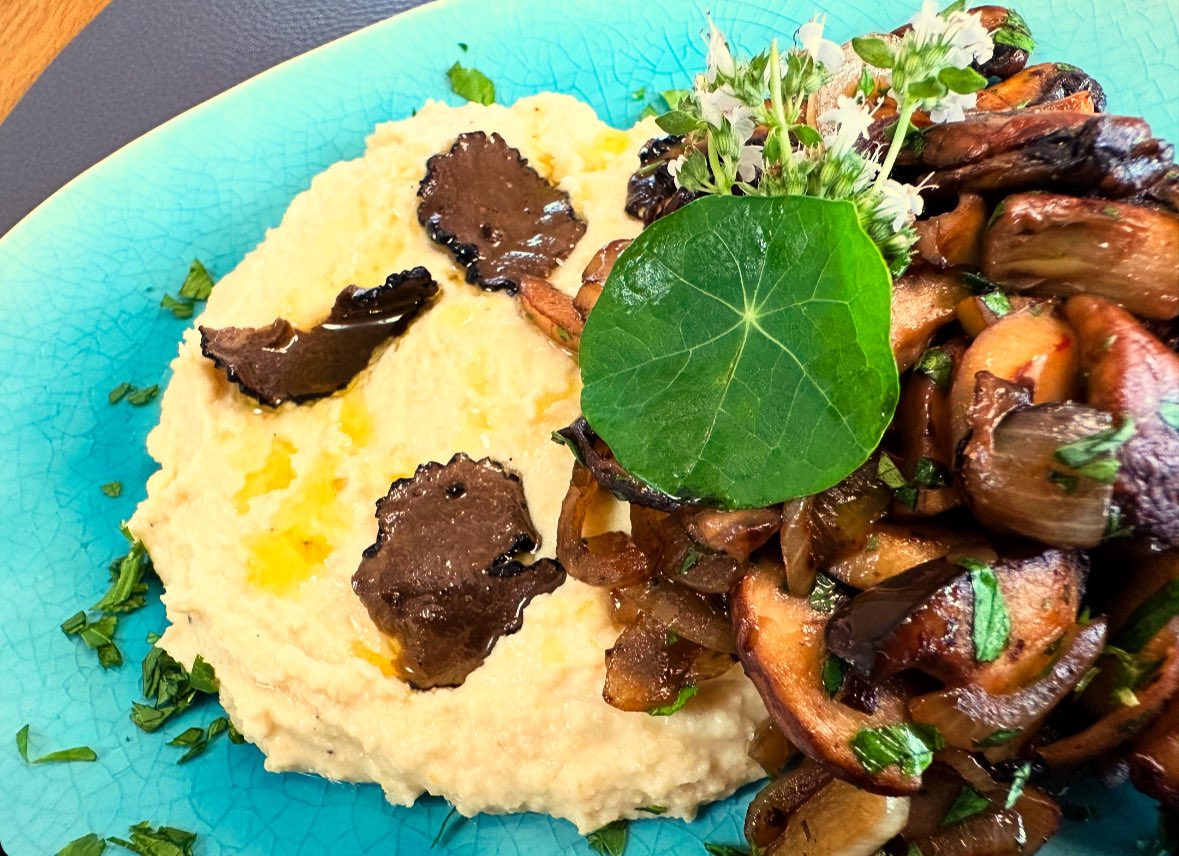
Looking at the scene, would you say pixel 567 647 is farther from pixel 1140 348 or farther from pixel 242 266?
pixel 242 266

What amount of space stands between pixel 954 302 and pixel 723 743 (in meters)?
1.46

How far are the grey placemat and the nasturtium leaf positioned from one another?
11.9ft

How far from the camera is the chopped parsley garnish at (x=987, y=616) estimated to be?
6.23 feet

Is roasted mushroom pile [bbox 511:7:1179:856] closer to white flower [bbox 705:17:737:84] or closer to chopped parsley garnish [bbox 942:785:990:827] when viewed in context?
chopped parsley garnish [bbox 942:785:990:827]

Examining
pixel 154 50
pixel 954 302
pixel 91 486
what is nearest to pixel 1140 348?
pixel 954 302

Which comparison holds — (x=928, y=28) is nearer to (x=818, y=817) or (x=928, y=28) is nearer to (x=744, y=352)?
(x=744, y=352)

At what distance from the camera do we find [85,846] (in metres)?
2.94

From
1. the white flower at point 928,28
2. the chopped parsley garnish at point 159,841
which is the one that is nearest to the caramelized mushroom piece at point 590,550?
the white flower at point 928,28

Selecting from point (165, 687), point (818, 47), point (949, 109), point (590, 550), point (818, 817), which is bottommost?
point (165, 687)

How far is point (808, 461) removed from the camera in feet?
6.57

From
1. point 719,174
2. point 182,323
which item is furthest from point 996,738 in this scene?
point 182,323

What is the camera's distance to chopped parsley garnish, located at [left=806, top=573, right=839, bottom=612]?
2188mm

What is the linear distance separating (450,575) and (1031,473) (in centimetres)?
177

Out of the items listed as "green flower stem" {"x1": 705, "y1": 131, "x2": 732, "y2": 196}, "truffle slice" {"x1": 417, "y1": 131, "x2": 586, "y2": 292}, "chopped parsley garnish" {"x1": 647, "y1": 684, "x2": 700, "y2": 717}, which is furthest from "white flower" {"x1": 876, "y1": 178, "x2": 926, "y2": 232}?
"truffle slice" {"x1": 417, "y1": 131, "x2": 586, "y2": 292}
